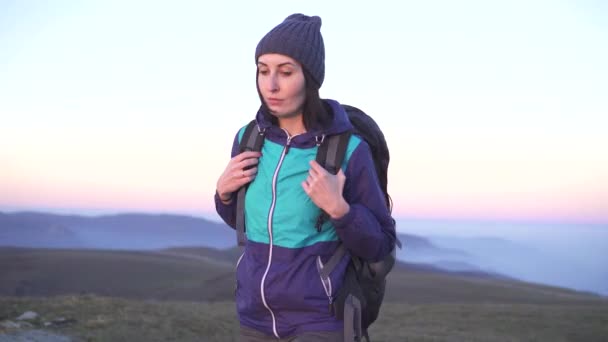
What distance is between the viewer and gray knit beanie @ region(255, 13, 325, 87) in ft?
9.23

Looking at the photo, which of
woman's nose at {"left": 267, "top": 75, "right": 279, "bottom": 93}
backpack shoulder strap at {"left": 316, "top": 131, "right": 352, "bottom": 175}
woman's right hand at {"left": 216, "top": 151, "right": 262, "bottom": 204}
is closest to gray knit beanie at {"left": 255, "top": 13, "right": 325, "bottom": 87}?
woman's nose at {"left": 267, "top": 75, "right": 279, "bottom": 93}

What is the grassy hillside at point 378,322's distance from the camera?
344 inches

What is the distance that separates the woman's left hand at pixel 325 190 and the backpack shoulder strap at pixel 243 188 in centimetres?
41

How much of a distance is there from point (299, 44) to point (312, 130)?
0.40m

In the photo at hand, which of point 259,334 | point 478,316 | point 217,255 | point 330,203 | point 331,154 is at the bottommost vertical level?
point 217,255

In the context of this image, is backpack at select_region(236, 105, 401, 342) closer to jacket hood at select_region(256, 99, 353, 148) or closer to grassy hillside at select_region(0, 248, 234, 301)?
jacket hood at select_region(256, 99, 353, 148)

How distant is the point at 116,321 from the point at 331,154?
7.17 metres

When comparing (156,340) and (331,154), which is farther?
(156,340)

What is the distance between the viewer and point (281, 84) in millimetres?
2840

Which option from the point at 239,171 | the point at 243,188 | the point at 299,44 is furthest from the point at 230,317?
the point at 299,44

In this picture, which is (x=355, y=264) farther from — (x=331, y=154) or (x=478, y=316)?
Result: (x=478, y=316)

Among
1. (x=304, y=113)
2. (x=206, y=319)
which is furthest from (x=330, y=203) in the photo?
(x=206, y=319)

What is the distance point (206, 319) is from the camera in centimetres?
1043

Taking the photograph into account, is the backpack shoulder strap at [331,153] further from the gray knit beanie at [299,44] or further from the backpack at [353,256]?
the gray knit beanie at [299,44]
